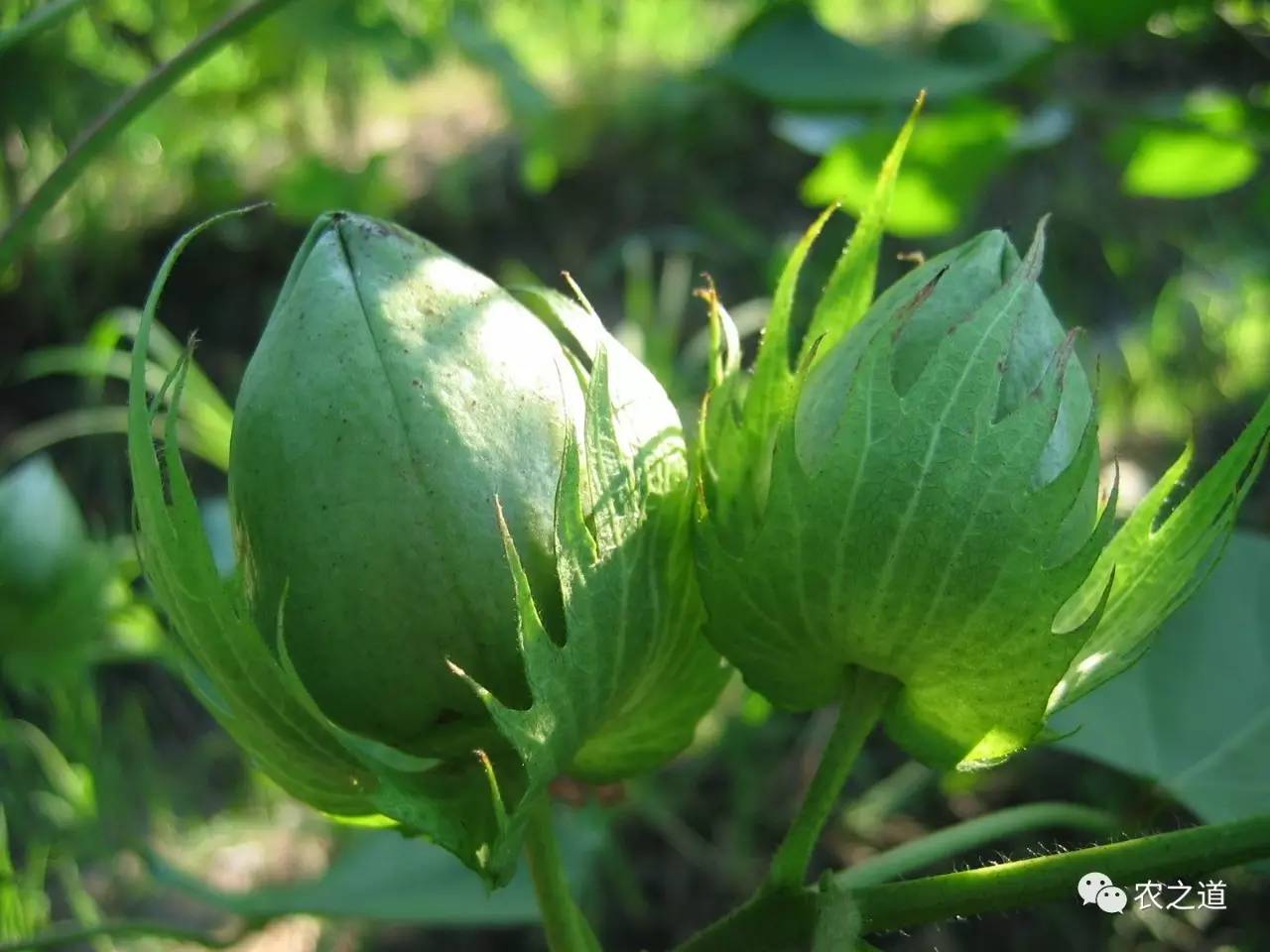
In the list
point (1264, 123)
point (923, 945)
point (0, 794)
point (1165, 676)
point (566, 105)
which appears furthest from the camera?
point (566, 105)

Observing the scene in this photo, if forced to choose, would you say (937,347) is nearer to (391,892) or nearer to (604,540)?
(604,540)

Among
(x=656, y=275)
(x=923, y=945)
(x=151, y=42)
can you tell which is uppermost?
(x=151, y=42)

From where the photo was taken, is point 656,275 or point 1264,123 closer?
point 1264,123

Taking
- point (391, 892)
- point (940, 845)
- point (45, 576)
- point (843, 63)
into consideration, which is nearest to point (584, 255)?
point (843, 63)

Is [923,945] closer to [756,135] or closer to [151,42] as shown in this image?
[151,42]

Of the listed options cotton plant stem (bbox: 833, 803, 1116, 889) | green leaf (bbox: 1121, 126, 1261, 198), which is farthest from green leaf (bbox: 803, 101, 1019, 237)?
cotton plant stem (bbox: 833, 803, 1116, 889)

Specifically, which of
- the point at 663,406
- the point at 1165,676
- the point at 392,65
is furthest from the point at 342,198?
the point at 663,406

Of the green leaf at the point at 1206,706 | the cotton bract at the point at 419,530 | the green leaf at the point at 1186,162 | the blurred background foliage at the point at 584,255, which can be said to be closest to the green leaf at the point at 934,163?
the blurred background foliage at the point at 584,255
